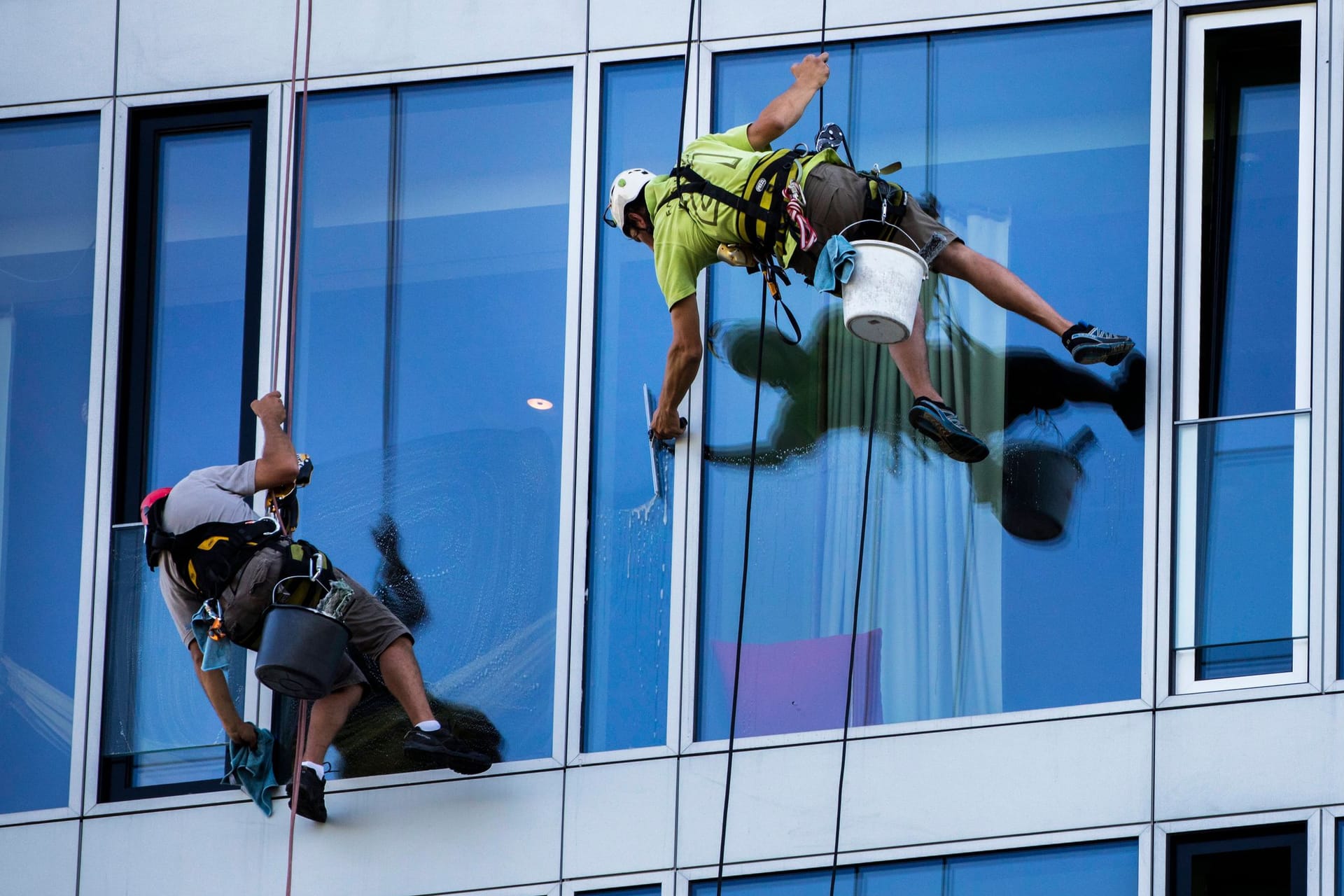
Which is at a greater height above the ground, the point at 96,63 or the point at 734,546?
the point at 96,63

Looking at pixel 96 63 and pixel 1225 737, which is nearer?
pixel 1225 737

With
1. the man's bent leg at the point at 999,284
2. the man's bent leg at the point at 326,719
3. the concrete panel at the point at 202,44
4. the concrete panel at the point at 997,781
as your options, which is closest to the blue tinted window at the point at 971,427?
the concrete panel at the point at 997,781

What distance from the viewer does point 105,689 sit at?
34.3 feet

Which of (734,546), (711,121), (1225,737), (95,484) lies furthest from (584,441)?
(1225,737)

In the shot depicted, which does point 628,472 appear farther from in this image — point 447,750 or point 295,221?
point 295,221

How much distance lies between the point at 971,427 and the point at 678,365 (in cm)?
116

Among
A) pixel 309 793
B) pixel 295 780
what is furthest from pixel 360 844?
pixel 295 780

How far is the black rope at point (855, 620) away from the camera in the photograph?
9.40 metres

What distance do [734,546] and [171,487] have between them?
225 centimetres

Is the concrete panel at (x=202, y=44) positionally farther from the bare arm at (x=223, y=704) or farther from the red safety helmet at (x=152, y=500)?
the bare arm at (x=223, y=704)

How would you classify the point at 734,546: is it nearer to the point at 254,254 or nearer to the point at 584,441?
the point at 584,441

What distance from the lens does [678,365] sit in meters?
9.79

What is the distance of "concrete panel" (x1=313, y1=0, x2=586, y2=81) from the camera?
1072 centimetres

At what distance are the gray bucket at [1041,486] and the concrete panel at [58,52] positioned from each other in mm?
4421
